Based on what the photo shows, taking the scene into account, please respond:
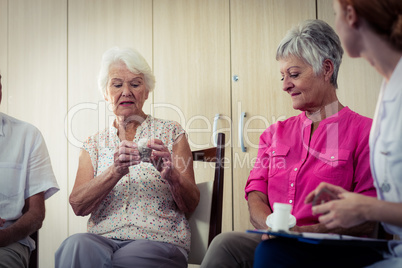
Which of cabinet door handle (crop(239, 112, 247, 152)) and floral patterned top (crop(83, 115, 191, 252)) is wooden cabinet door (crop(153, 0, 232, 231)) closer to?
cabinet door handle (crop(239, 112, 247, 152))

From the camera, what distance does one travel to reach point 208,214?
6.59 feet

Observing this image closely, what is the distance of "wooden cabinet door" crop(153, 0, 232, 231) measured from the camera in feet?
8.91

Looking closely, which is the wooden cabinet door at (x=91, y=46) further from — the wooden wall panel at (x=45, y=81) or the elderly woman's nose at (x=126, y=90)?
the elderly woman's nose at (x=126, y=90)

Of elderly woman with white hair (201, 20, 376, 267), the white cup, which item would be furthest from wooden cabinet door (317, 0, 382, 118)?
the white cup

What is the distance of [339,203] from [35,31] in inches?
100

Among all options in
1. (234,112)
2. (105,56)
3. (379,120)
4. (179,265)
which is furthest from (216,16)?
(379,120)

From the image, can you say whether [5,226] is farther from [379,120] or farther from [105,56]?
[379,120]

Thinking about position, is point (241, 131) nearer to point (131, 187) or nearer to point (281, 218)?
point (131, 187)

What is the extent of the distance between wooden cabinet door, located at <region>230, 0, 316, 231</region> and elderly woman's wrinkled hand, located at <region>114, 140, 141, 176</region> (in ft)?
3.07

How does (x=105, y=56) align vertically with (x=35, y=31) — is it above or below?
below

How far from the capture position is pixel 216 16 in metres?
2.75

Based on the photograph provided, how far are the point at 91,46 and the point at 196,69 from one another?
0.70m

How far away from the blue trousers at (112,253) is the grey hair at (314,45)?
873 millimetres

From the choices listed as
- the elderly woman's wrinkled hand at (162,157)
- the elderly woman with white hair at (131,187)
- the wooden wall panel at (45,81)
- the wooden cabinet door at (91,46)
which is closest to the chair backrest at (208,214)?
the elderly woman with white hair at (131,187)
